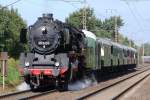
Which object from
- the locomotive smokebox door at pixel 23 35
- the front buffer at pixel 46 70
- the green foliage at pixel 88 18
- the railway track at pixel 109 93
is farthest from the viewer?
the green foliage at pixel 88 18

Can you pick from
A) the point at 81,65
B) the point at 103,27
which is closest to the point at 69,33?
the point at 81,65

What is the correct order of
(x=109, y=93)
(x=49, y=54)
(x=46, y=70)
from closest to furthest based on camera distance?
(x=46, y=70)
(x=49, y=54)
(x=109, y=93)

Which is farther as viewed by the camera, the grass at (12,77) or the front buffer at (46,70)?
the grass at (12,77)

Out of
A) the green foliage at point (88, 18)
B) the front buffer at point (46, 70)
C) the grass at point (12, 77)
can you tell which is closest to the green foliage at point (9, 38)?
the grass at point (12, 77)

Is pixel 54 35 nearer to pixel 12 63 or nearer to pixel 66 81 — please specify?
pixel 66 81

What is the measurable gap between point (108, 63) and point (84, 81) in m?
11.3

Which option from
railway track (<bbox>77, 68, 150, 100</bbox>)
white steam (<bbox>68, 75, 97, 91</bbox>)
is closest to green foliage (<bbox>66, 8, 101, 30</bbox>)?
white steam (<bbox>68, 75, 97, 91</bbox>)

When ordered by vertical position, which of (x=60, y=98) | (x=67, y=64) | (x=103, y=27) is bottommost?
(x=60, y=98)

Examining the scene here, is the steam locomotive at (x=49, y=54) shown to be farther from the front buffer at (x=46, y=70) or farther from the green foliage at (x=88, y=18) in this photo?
the green foliage at (x=88, y=18)

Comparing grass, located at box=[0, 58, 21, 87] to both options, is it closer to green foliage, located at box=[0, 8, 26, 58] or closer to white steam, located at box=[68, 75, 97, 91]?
white steam, located at box=[68, 75, 97, 91]

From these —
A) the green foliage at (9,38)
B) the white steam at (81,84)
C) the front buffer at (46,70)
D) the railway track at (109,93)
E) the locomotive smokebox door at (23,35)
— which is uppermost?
the green foliage at (9,38)

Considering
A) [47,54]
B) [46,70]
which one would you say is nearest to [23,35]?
[47,54]

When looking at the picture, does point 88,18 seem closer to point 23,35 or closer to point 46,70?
point 23,35

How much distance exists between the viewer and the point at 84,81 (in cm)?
2867
